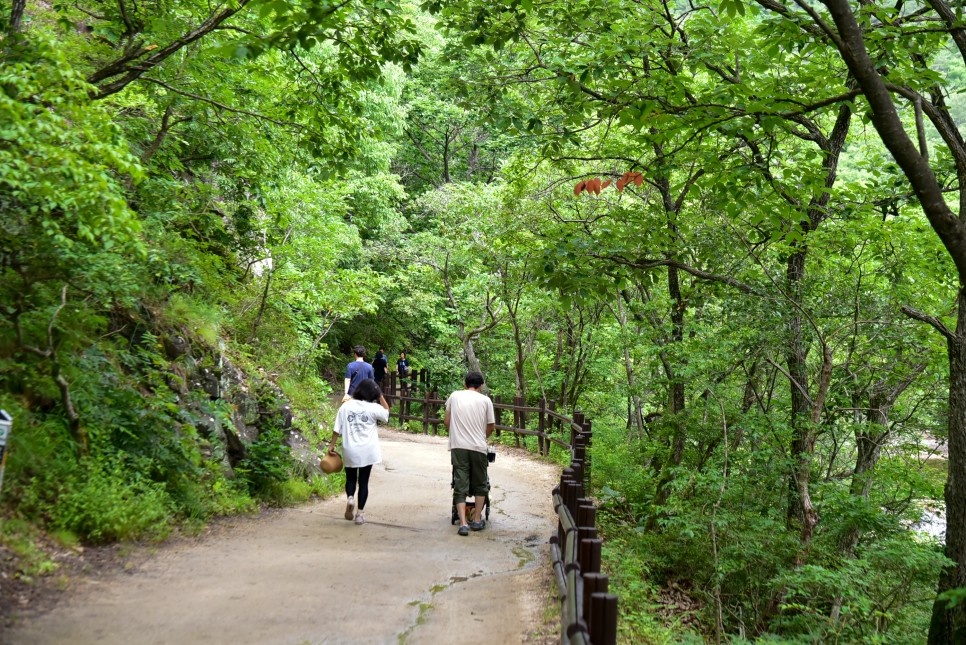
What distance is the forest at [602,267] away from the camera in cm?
588

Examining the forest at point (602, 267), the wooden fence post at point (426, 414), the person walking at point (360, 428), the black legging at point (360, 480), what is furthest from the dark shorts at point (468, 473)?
the wooden fence post at point (426, 414)

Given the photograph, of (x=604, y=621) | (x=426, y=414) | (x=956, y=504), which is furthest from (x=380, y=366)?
(x=604, y=621)

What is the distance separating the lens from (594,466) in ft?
49.1

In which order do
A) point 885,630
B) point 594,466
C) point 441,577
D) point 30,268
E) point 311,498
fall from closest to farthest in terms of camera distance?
point 30,268 → point 441,577 → point 885,630 → point 311,498 → point 594,466

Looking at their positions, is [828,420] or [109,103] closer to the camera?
[109,103]

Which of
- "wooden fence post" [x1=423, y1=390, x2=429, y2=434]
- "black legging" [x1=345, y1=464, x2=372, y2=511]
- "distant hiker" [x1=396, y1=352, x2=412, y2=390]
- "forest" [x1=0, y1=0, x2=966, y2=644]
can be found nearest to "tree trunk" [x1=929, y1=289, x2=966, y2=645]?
"forest" [x1=0, y1=0, x2=966, y2=644]

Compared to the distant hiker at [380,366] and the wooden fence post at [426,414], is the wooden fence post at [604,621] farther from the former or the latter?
the distant hiker at [380,366]

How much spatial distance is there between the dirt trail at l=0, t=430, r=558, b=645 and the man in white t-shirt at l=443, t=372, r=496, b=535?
1.73ft

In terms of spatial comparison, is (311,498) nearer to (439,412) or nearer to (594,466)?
(594,466)

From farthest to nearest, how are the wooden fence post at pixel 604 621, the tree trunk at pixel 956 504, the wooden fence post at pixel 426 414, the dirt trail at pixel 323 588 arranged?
the wooden fence post at pixel 426 414
the tree trunk at pixel 956 504
the dirt trail at pixel 323 588
the wooden fence post at pixel 604 621

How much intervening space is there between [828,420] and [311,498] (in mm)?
7220

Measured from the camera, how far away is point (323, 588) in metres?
5.89

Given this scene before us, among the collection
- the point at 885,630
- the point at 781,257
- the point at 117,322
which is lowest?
the point at 885,630

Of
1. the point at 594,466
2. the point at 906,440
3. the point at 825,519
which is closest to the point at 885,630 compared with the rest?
the point at 825,519
